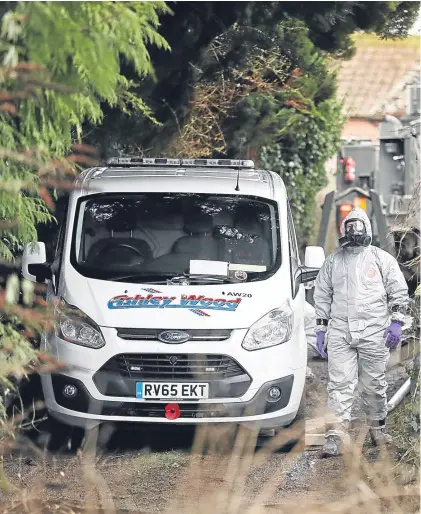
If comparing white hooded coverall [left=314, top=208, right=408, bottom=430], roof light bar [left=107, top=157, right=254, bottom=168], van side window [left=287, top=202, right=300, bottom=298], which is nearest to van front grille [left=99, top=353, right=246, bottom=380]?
van side window [left=287, top=202, right=300, bottom=298]

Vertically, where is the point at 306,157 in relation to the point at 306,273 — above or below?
below

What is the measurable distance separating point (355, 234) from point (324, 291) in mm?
523

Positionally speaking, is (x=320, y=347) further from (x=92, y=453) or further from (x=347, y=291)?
(x=92, y=453)

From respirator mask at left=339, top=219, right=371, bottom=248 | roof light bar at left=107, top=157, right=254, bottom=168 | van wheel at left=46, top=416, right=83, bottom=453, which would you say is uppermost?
roof light bar at left=107, top=157, right=254, bottom=168

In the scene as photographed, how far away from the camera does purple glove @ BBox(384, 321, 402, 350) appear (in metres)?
8.47

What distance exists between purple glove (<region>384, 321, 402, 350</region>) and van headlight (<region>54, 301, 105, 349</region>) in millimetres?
2033

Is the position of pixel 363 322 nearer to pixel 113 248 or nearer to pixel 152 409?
pixel 152 409

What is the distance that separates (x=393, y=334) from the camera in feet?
27.8

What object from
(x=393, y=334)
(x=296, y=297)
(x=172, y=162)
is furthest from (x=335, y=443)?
(x=172, y=162)

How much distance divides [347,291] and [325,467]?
1.39m

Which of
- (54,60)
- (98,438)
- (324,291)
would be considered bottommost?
(98,438)

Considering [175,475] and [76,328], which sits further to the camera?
[76,328]

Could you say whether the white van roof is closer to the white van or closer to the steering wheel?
the white van

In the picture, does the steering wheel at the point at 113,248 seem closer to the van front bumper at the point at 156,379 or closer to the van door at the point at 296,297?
the van front bumper at the point at 156,379
